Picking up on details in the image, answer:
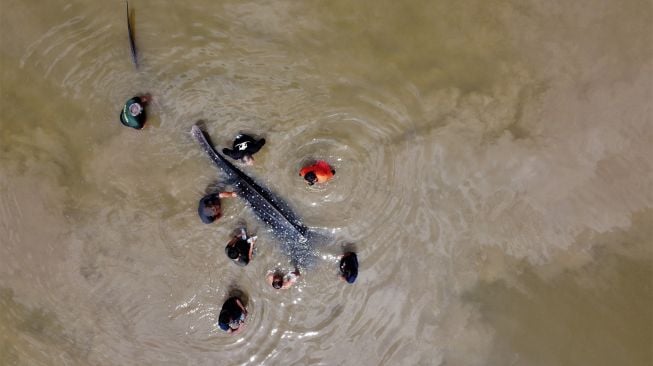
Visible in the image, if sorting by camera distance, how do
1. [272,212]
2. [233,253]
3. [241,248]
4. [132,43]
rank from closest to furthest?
[233,253] → [241,248] → [272,212] → [132,43]

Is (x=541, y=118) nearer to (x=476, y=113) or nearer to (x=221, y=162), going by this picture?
(x=476, y=113)

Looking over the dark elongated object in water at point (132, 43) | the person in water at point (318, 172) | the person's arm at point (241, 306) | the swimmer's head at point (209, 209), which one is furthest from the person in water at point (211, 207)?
the dark elongated object in water at point (132, 43)

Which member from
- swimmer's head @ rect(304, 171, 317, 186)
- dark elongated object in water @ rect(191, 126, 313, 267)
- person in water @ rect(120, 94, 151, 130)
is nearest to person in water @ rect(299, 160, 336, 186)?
swimmer's head @ rect(304, 171, 317, 186)

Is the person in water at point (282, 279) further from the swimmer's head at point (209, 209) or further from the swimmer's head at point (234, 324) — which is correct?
the swimmer's head at point (209, 209)

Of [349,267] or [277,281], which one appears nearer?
[349,267]

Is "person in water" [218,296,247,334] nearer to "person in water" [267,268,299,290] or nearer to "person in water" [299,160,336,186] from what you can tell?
"person in water" [267,268,299,290]

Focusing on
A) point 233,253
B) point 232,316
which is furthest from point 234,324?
point 233,253

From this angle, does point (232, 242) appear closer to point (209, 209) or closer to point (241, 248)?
point (241, 248)
